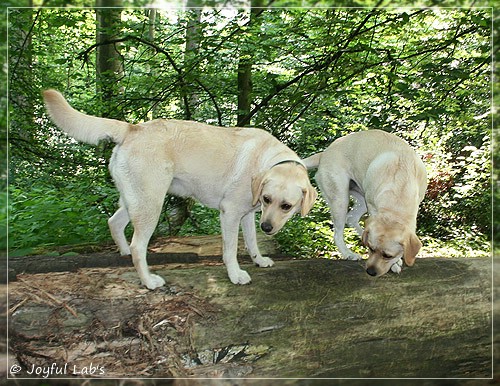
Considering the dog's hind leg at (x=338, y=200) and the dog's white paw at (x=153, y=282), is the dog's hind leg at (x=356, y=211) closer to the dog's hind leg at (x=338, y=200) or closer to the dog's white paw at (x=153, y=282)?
the dog's hind leg at (x=338, y=200)

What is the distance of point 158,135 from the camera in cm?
314

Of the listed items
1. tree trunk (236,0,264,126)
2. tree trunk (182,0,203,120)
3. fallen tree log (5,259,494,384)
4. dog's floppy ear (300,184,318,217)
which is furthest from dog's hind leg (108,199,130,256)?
dog's floppy ear (300,184,318,217)

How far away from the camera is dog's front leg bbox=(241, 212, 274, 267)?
3381 mm

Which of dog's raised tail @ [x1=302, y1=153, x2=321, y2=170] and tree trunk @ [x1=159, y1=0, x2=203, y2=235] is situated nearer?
dog's raised tail @ [x1=302, y1=153, x2=321, y2=170]

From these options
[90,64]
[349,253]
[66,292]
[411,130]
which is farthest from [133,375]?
[411,130]

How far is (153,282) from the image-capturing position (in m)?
3.05

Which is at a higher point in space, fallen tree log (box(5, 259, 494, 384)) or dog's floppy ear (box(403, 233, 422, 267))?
dog's floppy ear (box(403, 233, 422, 267))

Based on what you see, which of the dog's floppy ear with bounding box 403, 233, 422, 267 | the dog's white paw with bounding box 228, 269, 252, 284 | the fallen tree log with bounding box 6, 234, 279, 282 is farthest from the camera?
the fallen tree log with bounding box 6, 234, 279, 282

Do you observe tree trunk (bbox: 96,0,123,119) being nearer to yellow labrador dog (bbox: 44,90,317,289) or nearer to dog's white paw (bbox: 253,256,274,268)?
yellow labrador dog (bbox: 44,90,317,289)

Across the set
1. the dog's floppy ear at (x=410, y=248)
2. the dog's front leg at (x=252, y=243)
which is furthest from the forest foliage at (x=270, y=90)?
the dog's floppy ear at (x=410, y=248)

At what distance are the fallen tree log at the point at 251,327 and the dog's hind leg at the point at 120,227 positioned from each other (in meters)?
0.38

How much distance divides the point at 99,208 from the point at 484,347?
10.3 feet

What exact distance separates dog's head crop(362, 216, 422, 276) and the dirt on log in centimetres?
24

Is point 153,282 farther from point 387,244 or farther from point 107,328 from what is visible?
point 387,244
